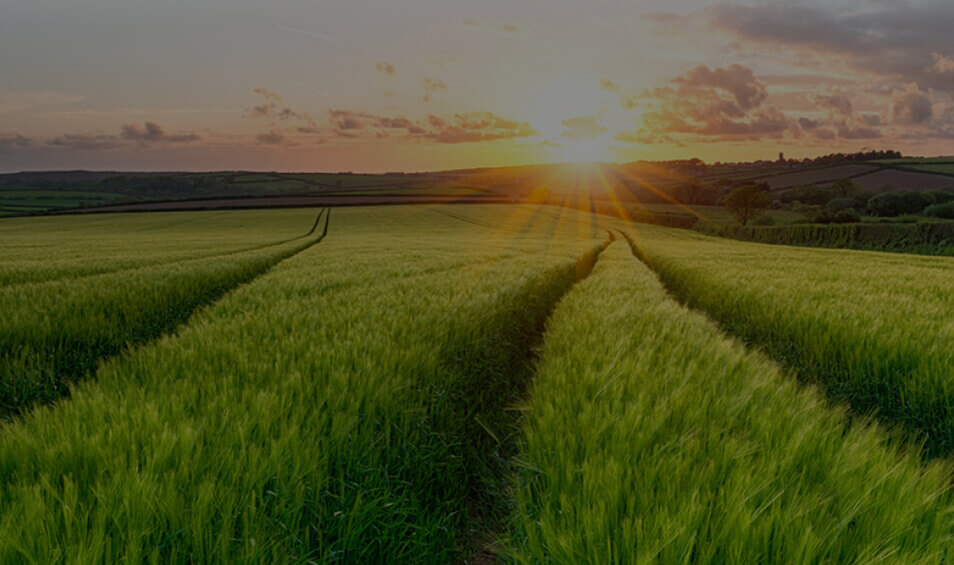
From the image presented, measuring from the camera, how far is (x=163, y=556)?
5.62ft

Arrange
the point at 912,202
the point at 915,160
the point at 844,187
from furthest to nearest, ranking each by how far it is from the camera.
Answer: the point at 915,160 < the point at 844,187 < the point at 912,202

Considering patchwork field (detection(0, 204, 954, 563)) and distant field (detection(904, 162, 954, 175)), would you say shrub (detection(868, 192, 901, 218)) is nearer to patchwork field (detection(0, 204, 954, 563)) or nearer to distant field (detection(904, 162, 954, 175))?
distant field (detection(904, 162, 954, 175))

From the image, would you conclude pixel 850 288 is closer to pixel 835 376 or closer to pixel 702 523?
pixel 835 376

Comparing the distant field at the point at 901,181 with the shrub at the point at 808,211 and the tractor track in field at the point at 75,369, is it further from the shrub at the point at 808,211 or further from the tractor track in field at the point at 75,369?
the tractor track in field at the point at 75,369

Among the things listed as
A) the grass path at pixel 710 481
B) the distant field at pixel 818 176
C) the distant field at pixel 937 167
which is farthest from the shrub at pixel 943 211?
the grass path at pixel 710 481

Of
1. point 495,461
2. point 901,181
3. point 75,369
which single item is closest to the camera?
point 495,461

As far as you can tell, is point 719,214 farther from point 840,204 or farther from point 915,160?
point 915,160

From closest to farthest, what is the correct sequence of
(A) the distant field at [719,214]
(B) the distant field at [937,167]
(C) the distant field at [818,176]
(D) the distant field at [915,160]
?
(A) the distant field at [719,214]
(B) the distant field at [937,167]
(C) the distant field at [818,176]
(D) the distant field at [915,160]

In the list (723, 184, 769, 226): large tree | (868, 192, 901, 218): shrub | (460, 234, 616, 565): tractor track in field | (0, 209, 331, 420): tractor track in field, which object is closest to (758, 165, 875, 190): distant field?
(868, 192, 901, 218): shrub

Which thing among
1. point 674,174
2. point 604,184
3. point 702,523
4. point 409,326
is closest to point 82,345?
point 409,326

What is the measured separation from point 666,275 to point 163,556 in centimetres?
1734

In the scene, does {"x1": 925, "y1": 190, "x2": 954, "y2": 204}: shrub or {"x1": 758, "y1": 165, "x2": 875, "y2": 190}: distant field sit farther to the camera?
{"x1": 758, "y1": 165, "x2": 875, "y2": 190}: distant field

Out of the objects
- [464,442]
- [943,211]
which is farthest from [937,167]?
[464,442]

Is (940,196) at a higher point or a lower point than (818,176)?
lower
